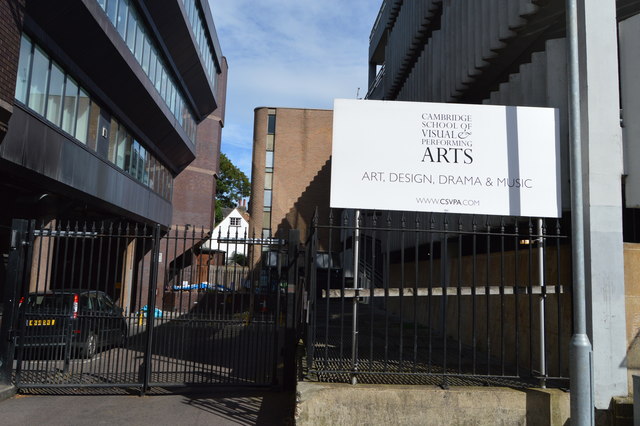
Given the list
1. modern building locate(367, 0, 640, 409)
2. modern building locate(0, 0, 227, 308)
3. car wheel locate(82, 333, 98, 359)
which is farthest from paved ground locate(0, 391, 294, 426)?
modern building locate(367, 0, 640, 409)

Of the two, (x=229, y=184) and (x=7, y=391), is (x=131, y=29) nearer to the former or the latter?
(x=7, y=391)

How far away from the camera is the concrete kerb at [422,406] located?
5.93 meters

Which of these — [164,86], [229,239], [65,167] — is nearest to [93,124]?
[65,167]

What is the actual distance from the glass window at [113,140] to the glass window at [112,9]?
4.31 m

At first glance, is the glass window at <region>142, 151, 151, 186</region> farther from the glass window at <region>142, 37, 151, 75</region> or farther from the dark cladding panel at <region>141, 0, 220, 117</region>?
the glass window at <region>142, 37, 151, 75</region>

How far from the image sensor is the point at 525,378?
6.39 meters

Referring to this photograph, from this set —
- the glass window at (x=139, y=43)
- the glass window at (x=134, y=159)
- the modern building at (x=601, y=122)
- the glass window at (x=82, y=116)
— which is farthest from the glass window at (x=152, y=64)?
the modern building at (x=601, y=122)

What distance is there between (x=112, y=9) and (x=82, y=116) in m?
3.36

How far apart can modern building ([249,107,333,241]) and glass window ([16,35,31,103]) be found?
29.4m

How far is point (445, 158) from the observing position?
6.86 m

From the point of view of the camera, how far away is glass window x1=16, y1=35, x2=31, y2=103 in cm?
1150

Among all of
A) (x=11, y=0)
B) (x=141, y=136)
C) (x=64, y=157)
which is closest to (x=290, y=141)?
(x=141, y=136)

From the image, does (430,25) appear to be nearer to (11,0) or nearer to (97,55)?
(97,55)

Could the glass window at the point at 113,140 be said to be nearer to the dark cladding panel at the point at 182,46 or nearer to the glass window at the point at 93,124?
the glass window at the point at 93,124
